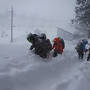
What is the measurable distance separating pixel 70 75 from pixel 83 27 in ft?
81.9

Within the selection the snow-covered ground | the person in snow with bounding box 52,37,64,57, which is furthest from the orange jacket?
the snow-covered ground

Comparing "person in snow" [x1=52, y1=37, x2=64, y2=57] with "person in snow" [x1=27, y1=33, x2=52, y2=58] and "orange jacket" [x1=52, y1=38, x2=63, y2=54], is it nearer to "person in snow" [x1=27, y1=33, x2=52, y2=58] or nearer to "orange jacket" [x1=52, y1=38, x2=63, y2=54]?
"orange jacket" [x1=52, y1=38, x2=63, y2=54]

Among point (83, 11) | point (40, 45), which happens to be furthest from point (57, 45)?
point (83, 11)

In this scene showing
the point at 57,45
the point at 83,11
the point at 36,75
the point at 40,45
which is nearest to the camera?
the point at 36,75

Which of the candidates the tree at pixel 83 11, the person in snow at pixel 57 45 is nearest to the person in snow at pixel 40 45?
the person in snow at pixel 57 45

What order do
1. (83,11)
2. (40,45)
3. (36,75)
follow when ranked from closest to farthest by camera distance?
(36,75) < (40,45) < (83,11)

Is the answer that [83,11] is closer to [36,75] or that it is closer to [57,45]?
[57,45]

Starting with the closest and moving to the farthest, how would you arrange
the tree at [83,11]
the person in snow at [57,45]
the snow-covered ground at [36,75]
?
the snow-covered ground at [36,75] → the person in snow at [57,45] → the tree at [83,11]

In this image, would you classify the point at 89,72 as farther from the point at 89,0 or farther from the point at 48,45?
the point at 89,0

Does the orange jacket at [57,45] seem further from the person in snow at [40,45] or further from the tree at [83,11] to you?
the tree at [83,11]

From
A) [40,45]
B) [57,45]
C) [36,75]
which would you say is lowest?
[36,75]

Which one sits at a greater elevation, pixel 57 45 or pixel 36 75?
pixel 57 45

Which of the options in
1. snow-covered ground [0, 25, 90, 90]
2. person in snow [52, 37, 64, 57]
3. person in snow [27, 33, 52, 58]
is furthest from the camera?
person in snow [52, 37, 64, 57]

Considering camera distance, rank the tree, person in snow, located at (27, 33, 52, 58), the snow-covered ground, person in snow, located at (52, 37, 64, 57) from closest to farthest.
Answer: the snow-covered ground < person in snow, located at (27, 33, 52, 58) < person in snow, located at (52, 37, 64, 57) < the tree
